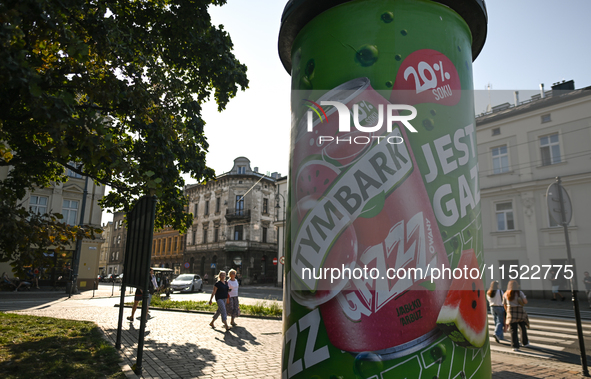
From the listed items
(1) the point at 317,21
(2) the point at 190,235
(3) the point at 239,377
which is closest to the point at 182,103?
(3) the point at 239,377

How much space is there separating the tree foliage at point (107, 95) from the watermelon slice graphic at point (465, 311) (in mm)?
3523

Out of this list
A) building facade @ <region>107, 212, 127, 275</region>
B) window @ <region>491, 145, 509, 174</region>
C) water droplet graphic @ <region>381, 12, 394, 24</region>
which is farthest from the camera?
building facade @ <region>107, 212, 127, 275</region>

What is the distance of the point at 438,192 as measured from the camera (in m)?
2.69

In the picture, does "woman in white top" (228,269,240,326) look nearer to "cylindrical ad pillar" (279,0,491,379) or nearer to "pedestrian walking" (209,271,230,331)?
"pedestrian walking" (209,271,230,331)

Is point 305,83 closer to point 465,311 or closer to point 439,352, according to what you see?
point 465,311

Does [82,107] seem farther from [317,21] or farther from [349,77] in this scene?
[349,77]

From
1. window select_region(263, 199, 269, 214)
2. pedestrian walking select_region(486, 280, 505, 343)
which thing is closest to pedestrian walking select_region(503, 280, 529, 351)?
pedestrian walking select_region(486, 280, 505, 343)

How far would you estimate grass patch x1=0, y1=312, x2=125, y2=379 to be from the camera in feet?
18.0

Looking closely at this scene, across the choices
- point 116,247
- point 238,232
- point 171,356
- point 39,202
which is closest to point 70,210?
point 39,202

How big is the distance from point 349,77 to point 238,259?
50646 millimetres

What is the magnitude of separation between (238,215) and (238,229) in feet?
6.23

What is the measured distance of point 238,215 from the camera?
176 ft

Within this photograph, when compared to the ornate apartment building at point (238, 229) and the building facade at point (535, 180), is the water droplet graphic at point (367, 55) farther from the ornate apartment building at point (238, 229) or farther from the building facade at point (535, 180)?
the ornate apartment building at point (238, 229)

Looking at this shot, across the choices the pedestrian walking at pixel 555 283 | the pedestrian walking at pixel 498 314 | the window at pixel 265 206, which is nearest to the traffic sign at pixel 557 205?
the pedestrian walking at pixel 498 314
